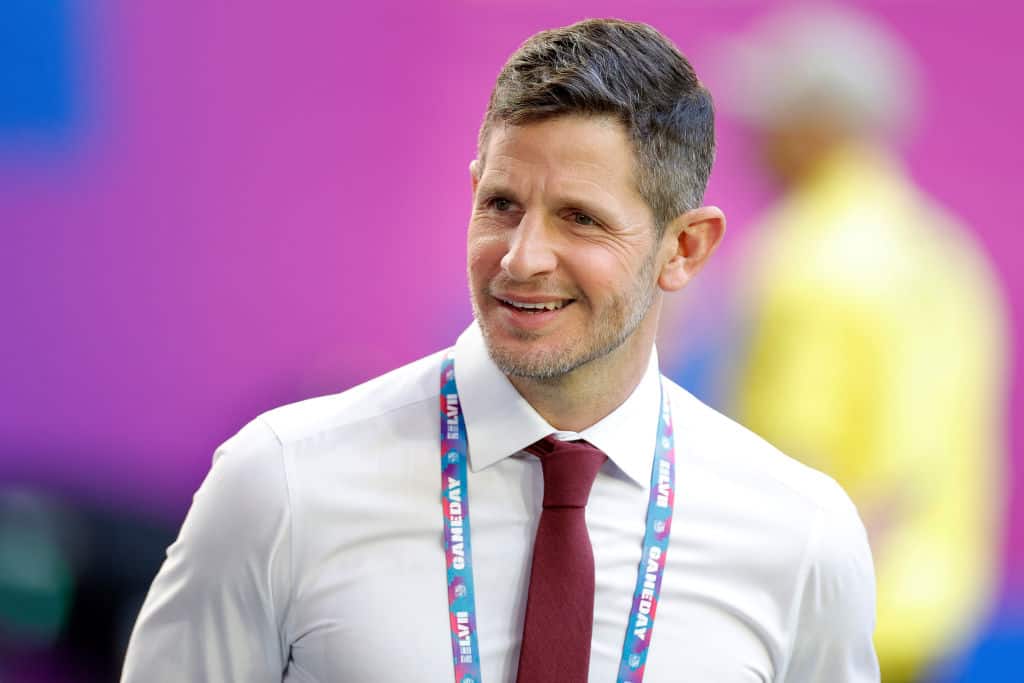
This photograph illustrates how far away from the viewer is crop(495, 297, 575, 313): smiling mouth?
1.76 meters

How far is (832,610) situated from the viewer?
1915mm

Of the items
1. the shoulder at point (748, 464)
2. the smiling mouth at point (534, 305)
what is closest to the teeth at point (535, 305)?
the smiling mouth at point (534, 305)

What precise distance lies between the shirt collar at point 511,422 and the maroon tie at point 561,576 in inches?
1.0

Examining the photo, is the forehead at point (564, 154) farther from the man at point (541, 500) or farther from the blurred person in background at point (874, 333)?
the blurred person in background at point (874, 333)

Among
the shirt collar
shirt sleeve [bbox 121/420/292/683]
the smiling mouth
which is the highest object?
the smiling mouth

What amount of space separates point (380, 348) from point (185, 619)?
2639 millimetres

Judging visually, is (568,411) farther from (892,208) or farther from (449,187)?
(449,187)

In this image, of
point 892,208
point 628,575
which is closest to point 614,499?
point 628,575

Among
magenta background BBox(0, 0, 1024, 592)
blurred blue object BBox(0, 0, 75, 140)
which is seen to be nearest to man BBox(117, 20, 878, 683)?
magenta background BBox(0, 0, 1024, 592)

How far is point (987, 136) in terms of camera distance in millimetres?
4711

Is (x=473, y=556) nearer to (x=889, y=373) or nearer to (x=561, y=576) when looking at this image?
Result: (x=561, y=576)

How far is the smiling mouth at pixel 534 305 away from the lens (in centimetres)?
176

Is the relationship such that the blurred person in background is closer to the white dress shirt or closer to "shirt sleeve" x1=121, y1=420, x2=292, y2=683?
the white dress shirt

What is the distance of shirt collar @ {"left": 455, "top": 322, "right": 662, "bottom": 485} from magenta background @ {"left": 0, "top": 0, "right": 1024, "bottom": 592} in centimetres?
240
